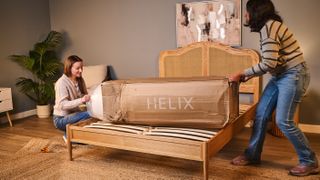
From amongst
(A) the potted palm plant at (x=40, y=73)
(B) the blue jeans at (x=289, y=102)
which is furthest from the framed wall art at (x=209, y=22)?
(A) the potted palm plant at (x=40, y=73)

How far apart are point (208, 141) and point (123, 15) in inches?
117

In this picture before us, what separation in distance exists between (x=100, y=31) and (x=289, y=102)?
3.29m

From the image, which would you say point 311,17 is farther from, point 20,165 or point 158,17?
point 20,165

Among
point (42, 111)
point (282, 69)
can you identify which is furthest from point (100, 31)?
point (282, 69)

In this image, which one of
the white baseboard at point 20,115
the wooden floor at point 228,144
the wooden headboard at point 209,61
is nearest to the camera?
the wooden floor at point 228,144

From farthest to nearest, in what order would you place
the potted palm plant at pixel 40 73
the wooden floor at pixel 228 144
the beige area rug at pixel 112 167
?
the potted palm plant at pixel 40 73 < the wooden floor at pixel 228 144 < the beige area rug at pixel 112 167

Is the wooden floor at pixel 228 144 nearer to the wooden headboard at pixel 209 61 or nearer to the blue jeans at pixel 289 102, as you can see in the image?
the blue jeans at pixel 289 102

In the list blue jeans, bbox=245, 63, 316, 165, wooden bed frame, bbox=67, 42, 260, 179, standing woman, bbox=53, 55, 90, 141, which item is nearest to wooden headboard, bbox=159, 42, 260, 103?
wooden bed frame, bbox=67, 42, 260, 179

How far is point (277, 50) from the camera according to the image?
2.08 meters

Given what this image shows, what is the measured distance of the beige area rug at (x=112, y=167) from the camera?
2.37 m

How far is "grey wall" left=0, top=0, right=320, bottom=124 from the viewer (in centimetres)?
426

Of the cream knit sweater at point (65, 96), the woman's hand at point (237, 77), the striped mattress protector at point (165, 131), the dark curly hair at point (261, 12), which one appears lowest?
the striped mattress protector at point (165, 131)

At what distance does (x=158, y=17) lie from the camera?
13.9ft

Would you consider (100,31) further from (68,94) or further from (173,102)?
(173,102)
